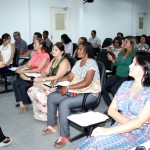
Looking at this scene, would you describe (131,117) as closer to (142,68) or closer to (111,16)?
(142,68)

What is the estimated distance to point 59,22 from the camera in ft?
26.2

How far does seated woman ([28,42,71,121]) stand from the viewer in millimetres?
3109

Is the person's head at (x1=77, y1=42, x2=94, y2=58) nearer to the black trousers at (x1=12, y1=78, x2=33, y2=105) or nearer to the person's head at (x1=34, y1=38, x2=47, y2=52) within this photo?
the person's head at (x1=34, y1=38, x2=47, y2=52)

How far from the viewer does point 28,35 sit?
7.18 meters

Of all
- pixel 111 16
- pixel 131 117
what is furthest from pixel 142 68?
pixel 111 16

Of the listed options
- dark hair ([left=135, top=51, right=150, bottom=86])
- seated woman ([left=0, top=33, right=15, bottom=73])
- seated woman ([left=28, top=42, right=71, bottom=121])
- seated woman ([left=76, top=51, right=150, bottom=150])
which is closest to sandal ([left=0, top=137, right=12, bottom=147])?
seated woman ([left=28, top=42, right=71, bottom=121])

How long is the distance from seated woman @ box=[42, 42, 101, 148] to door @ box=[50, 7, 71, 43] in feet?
16.8

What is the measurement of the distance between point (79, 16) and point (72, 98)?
592 cm

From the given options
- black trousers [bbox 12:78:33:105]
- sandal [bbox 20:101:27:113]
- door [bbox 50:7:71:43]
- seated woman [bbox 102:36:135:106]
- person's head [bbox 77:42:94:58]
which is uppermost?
door [bbox 50:7:71:43]

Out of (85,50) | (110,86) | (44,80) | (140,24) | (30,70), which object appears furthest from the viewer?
(140,24)

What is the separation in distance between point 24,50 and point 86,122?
4.48 m

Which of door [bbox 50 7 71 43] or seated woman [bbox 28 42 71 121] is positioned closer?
seated woman [bbox 28 42 71 121]

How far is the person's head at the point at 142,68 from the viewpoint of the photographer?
1775 millimetres

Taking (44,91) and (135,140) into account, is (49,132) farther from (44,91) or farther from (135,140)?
(135,140)
